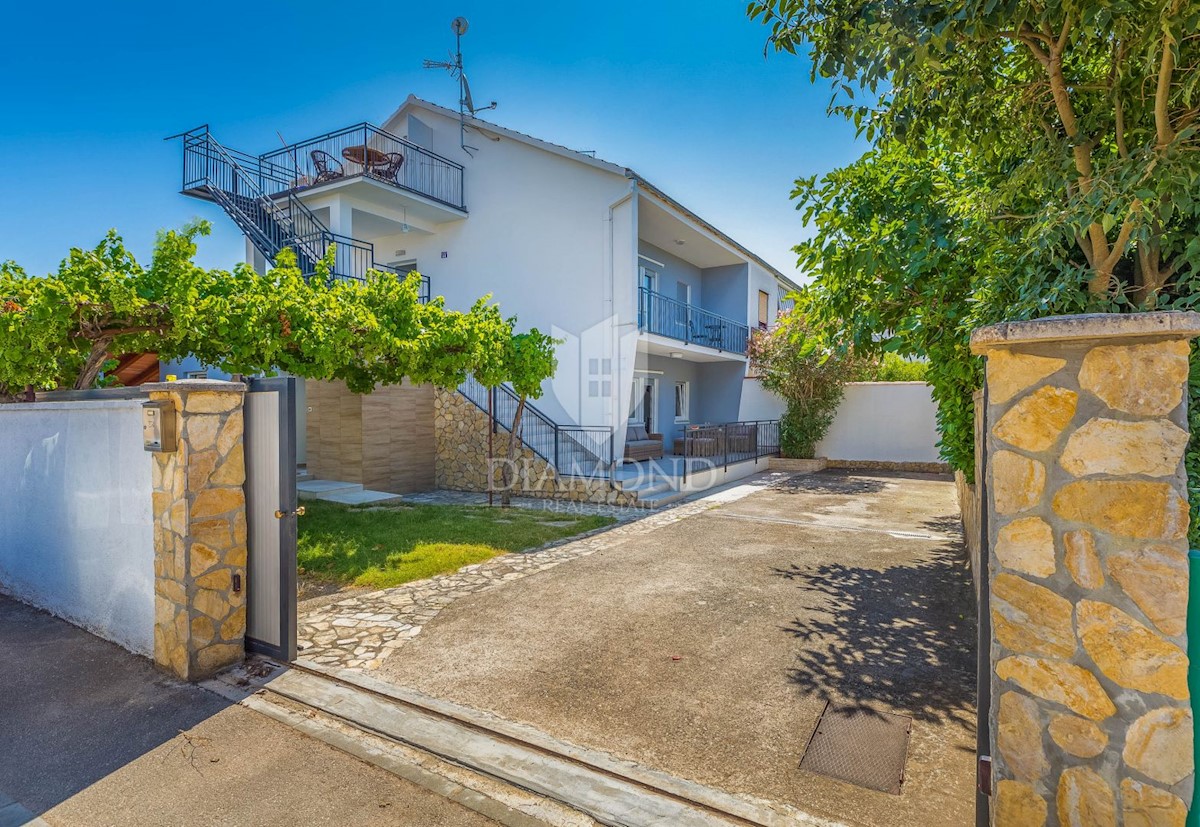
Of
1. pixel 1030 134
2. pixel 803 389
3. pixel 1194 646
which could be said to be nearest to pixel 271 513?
pixel 1194 646

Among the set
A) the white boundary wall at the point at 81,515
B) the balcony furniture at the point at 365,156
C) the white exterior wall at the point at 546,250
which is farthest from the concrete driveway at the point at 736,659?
the balcony furniture at the point at 365,156

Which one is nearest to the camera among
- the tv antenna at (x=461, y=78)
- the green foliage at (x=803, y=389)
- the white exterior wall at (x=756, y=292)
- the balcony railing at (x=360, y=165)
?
the balcony railing at (x=360, y=165)

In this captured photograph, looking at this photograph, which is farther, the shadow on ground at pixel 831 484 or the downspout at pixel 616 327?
the shadow on ground at pixel 831 484

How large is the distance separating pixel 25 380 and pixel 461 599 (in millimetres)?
5073

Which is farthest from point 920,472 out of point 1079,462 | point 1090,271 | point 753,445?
point 1079,462

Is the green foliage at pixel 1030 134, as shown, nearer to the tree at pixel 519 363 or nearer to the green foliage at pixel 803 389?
the tree at pixel 519 363

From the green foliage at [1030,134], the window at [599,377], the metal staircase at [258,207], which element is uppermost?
the metal staircase at [258,207]

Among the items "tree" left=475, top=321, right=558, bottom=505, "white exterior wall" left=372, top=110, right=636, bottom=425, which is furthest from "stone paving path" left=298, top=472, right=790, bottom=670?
"white exterior wall" left=372, top=110, right=636, bottom=425

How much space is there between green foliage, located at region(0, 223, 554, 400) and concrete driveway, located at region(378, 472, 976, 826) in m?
3.82

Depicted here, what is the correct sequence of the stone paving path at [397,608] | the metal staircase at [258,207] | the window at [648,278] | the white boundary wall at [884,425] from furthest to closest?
the white boundary wall at [884,425]
the window at [648,278]
the metal staircase at [258,207]
the stone paving path at [397,608]

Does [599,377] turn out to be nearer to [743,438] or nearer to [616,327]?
[616,327]

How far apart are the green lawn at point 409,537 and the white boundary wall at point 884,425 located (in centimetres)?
1062

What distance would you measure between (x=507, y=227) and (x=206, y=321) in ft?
29.4

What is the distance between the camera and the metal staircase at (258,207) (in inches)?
542
